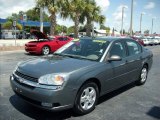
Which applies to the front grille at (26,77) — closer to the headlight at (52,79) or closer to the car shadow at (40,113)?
the headlight at (52,79)

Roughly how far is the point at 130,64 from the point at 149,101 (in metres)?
1.04

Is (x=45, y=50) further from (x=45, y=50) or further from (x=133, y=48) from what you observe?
(x=133, y=48)

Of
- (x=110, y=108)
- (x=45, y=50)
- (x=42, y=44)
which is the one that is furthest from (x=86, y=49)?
(x=45, y=50)

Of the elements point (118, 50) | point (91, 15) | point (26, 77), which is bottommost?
point (26, 77)

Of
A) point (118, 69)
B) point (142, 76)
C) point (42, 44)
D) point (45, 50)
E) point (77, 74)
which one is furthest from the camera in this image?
point (45, 50)

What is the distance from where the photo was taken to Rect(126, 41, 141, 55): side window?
6.55 metres

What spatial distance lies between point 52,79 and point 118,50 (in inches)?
90.2

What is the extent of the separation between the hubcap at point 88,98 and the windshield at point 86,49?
75 cm

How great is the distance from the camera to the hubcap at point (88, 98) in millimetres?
4762

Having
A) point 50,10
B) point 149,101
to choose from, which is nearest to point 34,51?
point 50,10

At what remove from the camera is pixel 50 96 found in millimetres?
4141

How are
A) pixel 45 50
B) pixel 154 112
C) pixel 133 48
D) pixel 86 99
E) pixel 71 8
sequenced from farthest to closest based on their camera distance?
1. pixel 71 8
2. pixel 45 50
3. pixel 133 48
4. pixel 154 112
5. pixel 86 99

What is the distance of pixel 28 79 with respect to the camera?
14.6 feet

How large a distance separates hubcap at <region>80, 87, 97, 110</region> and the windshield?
2.46ft
